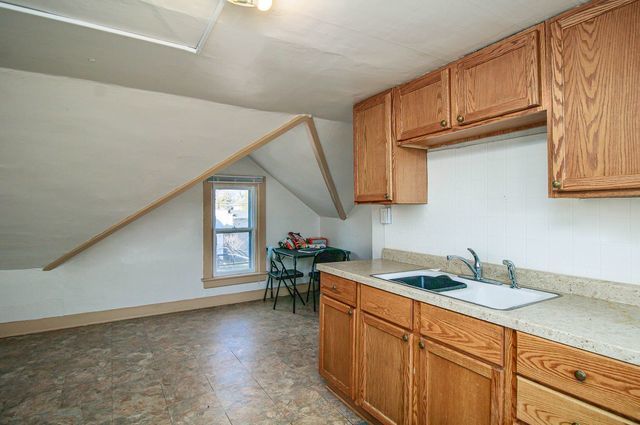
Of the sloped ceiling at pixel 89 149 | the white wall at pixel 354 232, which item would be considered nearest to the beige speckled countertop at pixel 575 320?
the sloped ceiling at pixel 89 149

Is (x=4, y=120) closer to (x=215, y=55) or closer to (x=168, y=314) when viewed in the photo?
(x=215, y=55)

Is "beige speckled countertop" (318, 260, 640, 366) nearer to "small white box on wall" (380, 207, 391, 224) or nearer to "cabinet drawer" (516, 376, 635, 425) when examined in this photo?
"cabinet drawer" (516, 376, 635, 425)

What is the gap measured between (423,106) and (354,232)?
2.95 m

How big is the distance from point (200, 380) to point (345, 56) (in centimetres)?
250

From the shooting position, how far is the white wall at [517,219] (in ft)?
5.08

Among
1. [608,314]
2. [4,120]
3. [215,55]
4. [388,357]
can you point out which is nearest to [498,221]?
[608,314]

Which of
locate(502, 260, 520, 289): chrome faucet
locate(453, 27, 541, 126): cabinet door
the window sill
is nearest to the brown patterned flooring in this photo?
the window sill

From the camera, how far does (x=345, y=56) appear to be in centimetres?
189

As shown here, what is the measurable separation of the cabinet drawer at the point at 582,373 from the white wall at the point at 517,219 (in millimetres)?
618

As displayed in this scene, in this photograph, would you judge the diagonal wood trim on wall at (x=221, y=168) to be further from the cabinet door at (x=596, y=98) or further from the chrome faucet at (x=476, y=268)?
the cabinet door at (x=596, y=98)

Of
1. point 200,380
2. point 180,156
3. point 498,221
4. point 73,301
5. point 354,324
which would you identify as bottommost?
point 200,380

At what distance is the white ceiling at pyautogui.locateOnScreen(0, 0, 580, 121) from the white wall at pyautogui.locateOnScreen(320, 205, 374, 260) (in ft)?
8.22

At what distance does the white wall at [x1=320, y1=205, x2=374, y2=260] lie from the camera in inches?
185

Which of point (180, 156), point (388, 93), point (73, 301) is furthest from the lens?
point (73, 301)
